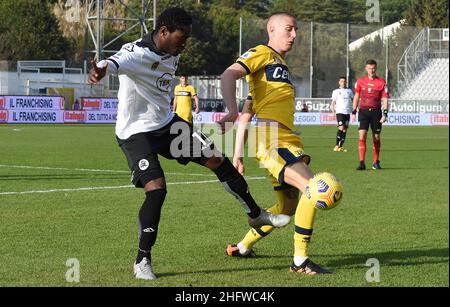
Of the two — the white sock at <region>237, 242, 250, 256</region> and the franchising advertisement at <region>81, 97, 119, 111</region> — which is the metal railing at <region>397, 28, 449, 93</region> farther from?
the white sock at <region>237, 242, 250, 256</region>

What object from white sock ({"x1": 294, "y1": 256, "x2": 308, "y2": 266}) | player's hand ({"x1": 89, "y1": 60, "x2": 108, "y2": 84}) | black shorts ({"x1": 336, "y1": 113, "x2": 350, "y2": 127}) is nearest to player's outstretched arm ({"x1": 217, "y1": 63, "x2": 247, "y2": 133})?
player's hand ({"x1": 89, "y1": 60, "x2": 108, "y2": 84})

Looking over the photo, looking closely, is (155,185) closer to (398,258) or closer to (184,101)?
(398,258)

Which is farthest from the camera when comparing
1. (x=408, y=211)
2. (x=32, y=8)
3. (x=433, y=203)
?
(x=32, y=8)

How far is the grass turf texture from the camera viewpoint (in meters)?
6.94

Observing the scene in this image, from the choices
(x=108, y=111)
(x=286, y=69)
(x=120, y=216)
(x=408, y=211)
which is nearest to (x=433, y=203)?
(x=408, y=211)

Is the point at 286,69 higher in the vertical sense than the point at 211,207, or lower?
higher

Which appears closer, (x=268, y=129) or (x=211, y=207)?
(x=268, y=129)

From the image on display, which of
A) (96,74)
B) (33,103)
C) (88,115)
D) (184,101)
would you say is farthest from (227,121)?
(88,115)

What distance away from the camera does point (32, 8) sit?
75.1 meters

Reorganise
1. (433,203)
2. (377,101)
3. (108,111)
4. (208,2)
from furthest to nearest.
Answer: (208,2) < (108,111) < (377,101) < (433,203)

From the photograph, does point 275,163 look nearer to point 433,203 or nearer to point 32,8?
point 433,203

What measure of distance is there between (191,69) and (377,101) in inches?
2411

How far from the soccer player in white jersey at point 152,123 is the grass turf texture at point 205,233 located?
47 centimetres

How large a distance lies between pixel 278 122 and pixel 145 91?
44.6 inches
